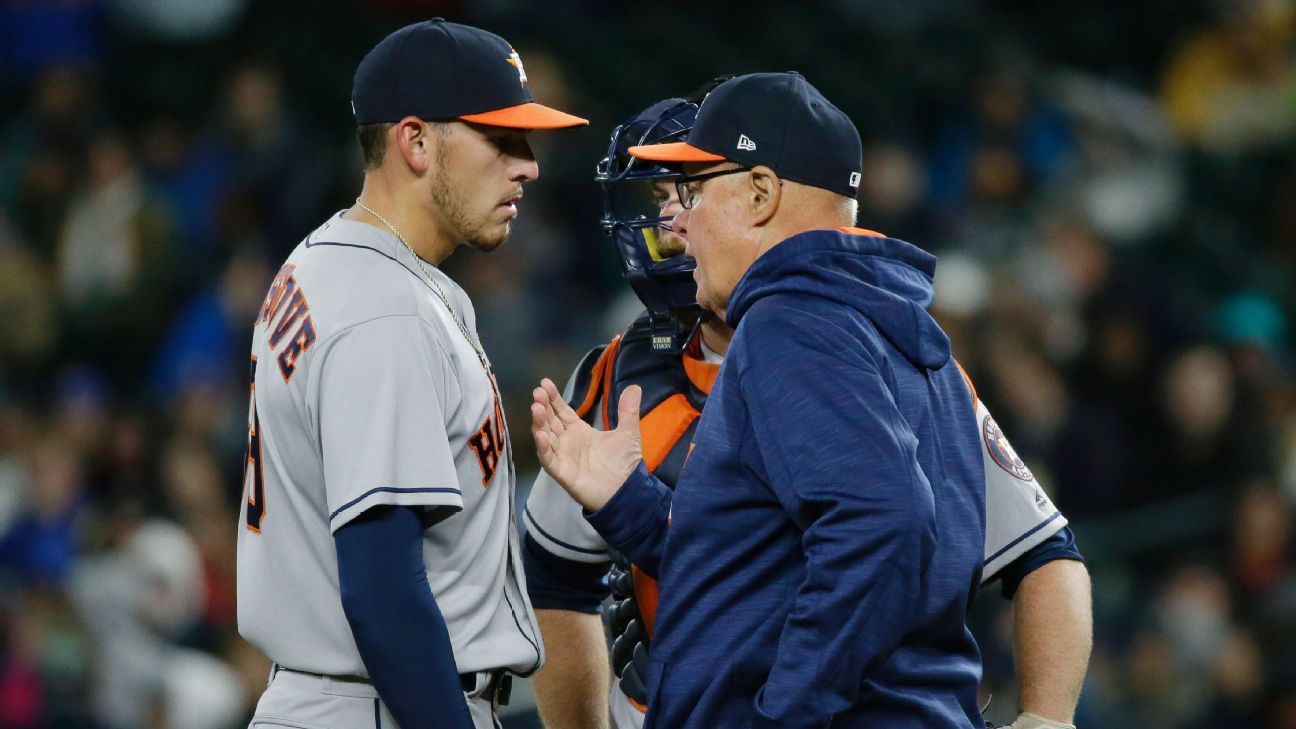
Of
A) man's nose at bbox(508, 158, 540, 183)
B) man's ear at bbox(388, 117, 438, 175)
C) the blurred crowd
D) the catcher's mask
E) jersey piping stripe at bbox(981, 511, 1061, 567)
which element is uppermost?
man's ear at bbox(388, 117, 438, 175)

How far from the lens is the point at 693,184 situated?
2.81 metres

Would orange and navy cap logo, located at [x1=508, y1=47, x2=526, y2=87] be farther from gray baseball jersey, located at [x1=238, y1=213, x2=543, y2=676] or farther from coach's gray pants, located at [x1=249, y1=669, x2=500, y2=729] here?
coach's gray pants, located at [x1=249, y1=669, x2=500, y2=729]

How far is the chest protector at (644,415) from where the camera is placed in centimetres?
324

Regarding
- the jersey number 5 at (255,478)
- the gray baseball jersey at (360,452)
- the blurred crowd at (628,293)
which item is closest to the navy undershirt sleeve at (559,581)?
the gray baseball jersey at (360,452)

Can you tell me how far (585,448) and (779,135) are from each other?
25.7 inches

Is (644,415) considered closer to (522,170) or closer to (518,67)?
(522,170)

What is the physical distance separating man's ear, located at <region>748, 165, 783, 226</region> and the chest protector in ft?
2.06

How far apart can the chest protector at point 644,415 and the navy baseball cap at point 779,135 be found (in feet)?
2.16

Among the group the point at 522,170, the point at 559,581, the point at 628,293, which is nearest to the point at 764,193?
the point at 522,170

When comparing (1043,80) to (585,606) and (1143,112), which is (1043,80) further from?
(585,606)

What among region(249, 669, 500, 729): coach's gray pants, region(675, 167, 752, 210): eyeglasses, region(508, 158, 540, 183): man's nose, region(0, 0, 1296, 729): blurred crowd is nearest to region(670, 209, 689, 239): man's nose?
region(675, 167, 752, 210): eyeglasses

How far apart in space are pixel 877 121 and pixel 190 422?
12.3 feet

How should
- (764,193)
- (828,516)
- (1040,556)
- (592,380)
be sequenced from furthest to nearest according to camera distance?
(592,380), (1040,556), (764,193), (828,516)

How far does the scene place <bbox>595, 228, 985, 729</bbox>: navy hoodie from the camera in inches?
93.7
